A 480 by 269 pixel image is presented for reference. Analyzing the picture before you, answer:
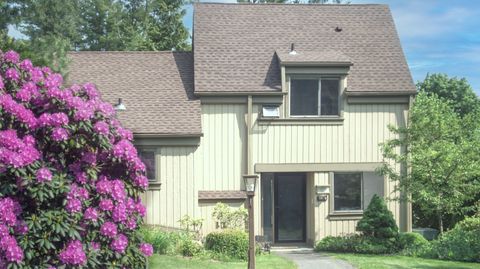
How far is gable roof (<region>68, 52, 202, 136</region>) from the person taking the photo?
19.6m

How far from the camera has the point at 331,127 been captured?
20.6m

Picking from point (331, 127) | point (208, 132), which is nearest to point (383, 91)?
point (331, 127)

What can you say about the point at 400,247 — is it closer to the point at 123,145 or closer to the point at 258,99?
the point at 258,99

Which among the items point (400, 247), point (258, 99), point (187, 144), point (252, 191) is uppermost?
point (258, 99)

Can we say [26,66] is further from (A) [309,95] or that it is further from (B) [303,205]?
(B) [303,205]

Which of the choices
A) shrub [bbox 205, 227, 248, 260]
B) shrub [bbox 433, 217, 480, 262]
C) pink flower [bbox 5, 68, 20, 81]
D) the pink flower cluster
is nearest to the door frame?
shrub [bbox 205, 227, 248, 260]

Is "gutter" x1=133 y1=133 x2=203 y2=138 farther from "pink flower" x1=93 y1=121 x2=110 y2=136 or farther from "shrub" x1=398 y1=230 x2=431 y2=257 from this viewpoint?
"pink flower" x1=93 y1=121 x2=110 y2=136

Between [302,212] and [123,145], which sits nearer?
[123,145]

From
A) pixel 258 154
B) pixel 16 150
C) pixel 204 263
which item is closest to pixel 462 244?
pixel 258 154

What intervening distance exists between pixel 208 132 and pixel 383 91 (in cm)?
559

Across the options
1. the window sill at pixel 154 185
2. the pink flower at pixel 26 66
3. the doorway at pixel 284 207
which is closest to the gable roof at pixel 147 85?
the window sill at pixel 154 185

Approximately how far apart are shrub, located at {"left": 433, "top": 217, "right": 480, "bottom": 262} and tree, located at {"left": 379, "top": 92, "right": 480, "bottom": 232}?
0.68m

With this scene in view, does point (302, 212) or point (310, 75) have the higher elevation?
point (310, 75)

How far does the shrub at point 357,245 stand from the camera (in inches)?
737
